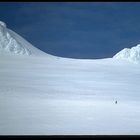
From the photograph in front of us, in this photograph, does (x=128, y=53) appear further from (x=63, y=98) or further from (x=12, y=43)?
(x=12, y=43)

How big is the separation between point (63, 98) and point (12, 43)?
1.00m

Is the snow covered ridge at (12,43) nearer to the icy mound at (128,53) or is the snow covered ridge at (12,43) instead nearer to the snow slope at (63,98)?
the snow slope at (63,98)

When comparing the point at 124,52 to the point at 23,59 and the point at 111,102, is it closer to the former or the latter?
the point at 111,102

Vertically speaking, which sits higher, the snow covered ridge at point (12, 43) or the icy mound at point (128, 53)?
the snow covered ridge at point (12, 43)

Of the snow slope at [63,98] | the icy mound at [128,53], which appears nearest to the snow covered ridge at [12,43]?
the snow slope at [63,98]

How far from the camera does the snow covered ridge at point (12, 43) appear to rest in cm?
450

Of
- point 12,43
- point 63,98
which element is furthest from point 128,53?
point 12,43

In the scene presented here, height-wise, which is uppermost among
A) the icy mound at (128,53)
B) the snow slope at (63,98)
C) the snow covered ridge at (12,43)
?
the snow covered ridge at (12,43)

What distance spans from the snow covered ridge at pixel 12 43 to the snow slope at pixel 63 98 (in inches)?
3.4

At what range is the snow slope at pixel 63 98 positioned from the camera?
4461mm

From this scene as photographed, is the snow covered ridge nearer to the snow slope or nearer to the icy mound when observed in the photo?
→ the snow slope

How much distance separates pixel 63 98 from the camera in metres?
4.56

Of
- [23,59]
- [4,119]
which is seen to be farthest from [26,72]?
[4,119]

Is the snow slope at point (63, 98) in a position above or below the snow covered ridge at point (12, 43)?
below
